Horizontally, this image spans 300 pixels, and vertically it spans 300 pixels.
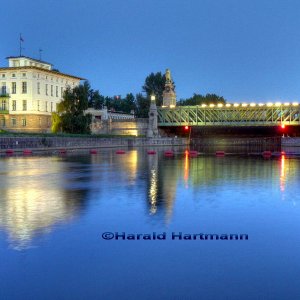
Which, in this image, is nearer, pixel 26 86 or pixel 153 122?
pixel 26 86

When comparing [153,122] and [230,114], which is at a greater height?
[230,114]

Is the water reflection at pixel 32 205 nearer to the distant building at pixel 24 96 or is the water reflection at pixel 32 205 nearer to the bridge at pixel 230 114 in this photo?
the distant building at pixel 24 96

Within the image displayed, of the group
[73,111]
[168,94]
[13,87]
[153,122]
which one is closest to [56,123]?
[73,111]

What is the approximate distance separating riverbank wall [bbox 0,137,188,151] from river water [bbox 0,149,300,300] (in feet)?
182

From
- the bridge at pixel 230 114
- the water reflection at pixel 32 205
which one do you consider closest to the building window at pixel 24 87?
the bridge at pixel 230 114

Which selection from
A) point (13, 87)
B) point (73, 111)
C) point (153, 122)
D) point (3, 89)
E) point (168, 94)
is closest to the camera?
point (73, 111)

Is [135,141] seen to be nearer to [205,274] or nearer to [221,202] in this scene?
[221,202]

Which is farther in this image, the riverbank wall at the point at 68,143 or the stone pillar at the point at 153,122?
the stone pillar at the point at 153,122

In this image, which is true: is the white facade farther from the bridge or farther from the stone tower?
the stone tower

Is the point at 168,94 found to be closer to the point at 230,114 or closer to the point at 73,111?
the point at 230,114

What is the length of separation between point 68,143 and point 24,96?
28170mm

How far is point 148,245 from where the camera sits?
14.8 metres

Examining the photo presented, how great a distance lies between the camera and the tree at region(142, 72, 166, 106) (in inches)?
7539

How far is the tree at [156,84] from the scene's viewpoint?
19150 centimetres
